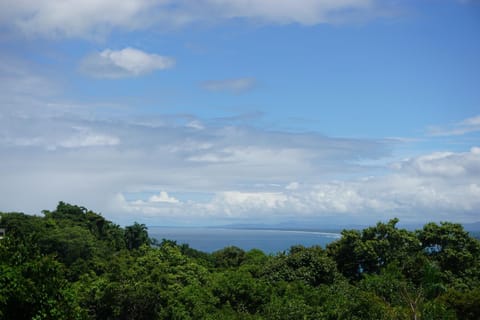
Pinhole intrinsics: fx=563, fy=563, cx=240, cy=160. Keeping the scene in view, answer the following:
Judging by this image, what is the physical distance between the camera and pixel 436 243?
29.2 m

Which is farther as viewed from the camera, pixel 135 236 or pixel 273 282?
pixel 135 236

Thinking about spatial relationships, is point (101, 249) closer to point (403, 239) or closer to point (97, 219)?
point (97, 219)

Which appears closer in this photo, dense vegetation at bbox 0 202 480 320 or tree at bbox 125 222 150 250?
dense vegetation at bbox 0 202 480 320

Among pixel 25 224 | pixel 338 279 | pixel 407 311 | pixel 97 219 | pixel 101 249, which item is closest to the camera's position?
pixel 407 311

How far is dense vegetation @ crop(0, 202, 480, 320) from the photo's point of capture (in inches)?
542

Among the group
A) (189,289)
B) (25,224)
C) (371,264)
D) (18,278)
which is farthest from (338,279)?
(25,224)

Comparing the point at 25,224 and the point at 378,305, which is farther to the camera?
the point at 25,224

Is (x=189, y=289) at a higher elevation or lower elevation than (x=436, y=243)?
lower

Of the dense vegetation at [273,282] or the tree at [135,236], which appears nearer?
the dense vegetation at [273,282]

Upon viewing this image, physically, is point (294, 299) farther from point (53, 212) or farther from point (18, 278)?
point (53, 212)

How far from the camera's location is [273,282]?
2627 centimetres

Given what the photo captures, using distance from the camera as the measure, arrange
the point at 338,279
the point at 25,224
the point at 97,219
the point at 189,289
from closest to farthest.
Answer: the point at 189,289
the point at 338,279
the point at 25,224
the point at 97,219

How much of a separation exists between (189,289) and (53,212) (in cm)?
3453

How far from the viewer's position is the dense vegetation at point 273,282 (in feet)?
45.2
